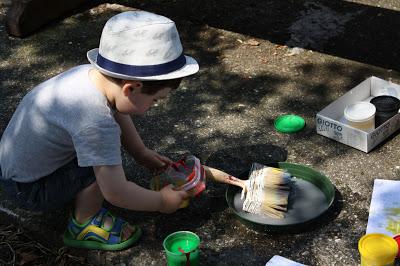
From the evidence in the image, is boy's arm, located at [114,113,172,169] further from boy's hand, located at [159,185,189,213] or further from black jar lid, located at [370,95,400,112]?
black jar lid, located at [370,95,400,112]

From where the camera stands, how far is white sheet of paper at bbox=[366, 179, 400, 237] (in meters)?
2.56

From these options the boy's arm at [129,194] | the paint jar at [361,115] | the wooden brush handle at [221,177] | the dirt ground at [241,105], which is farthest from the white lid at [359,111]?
the boy's arm at [129,194]

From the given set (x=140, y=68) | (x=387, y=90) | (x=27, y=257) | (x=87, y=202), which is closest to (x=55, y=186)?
(x=87, y=202)

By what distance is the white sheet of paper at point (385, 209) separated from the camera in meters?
2.56

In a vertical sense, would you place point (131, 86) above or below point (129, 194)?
above

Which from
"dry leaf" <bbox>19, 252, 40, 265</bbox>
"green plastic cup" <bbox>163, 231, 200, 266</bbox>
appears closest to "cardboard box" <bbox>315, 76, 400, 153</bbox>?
"green plastic cup" <bbox>163, 231, 200, 266</bbox>

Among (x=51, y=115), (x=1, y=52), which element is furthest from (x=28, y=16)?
(x=51, y=115)

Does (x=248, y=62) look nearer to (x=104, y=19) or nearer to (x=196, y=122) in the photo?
(x=196, y=122)

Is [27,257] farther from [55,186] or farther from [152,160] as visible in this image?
[152,160]

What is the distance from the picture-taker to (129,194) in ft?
7.93

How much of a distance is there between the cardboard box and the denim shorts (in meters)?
1.17

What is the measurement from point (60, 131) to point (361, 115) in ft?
4.65

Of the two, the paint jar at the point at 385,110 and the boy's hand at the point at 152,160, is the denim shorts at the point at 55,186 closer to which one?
the boy's hand at the point at 152,160

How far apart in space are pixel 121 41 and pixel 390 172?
141cm
